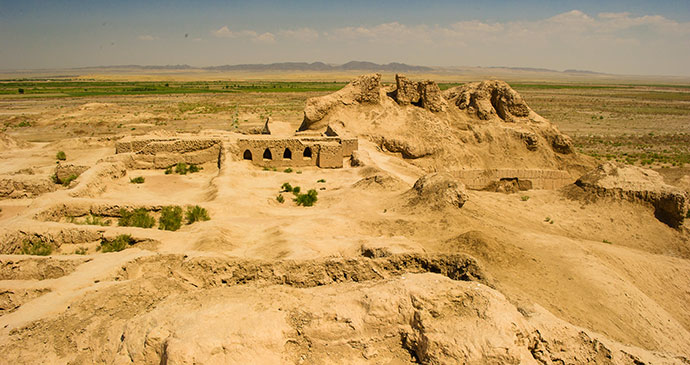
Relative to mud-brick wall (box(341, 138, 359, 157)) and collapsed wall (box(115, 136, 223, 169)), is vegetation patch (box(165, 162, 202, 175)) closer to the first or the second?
collapsed wall (box(115, 136, 223, 169))

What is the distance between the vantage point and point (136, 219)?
10.3 metres

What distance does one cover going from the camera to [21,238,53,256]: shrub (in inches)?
322

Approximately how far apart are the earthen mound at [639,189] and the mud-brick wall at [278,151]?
34.4 ft

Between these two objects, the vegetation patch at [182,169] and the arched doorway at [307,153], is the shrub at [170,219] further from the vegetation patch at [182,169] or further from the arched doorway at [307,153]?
the arched doorway at [307,153]

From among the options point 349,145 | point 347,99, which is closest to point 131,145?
point 349,145

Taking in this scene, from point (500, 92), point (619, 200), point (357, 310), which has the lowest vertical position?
point (619, 200)

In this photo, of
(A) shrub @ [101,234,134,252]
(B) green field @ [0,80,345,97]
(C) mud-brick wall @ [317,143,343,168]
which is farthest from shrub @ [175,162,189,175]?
(B) green field @ [0,80,345,97]

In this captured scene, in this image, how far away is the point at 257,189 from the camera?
46.2 feet

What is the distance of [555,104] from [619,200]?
53.7 m

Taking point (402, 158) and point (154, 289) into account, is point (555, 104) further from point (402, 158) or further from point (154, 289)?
point (154, 289)

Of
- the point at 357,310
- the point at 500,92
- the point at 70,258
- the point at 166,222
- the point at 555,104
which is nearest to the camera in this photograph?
the point at 357,310

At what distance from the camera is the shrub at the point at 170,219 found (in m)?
10.0

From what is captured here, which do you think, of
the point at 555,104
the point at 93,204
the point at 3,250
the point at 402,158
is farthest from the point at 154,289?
the point at 555,104

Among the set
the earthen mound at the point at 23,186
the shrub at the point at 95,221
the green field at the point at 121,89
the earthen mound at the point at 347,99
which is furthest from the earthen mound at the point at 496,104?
the green field at the point at 121,89
